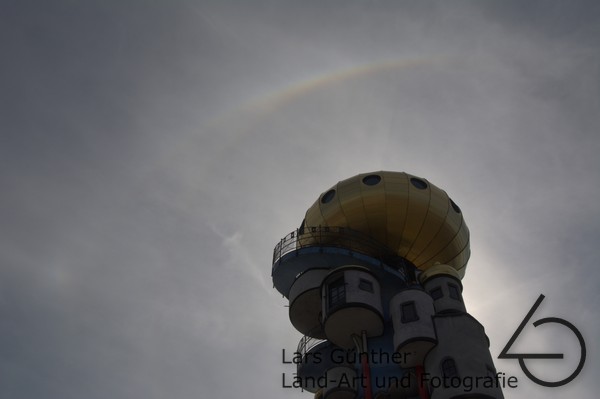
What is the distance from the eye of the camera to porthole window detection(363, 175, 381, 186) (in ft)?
96.0

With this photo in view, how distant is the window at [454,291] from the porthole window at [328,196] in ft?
27.4

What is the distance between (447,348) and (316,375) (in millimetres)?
8380

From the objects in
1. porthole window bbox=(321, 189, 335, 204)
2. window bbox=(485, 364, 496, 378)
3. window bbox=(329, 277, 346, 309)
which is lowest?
window bbox=(485, 364, 496, 378)

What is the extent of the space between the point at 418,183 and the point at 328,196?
5.27m

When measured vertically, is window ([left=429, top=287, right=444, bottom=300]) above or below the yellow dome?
below

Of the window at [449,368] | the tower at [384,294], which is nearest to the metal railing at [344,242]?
the tower at [384,294]

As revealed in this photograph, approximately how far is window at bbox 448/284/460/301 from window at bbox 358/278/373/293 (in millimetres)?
4051

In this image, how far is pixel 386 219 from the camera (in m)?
28.2

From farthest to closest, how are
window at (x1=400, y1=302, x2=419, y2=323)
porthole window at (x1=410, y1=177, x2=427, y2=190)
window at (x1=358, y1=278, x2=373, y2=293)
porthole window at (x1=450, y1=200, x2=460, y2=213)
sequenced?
porthole window at (x1=450, y1=200, x2=460, y2=213)
porthole window at (x1=410, y1=177, x2=427, y2=190)
window at (x1=358, y1=278, x2=373, y2=293)
window at (x1=400, y1=302, x2=419, y2=323)

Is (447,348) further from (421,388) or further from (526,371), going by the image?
(526,371)

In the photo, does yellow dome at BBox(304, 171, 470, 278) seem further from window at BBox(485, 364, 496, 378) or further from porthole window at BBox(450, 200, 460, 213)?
window at BBox(485, 364, 496, 378)

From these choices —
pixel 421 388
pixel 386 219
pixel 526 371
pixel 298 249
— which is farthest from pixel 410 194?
pixel 526 371

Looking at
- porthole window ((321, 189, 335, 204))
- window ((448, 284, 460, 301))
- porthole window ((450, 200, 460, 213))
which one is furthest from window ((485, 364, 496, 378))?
porthole window ((321, 189, 335, 204))

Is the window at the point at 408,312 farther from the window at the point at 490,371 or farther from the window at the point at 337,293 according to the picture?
the window at the point at 490,371
